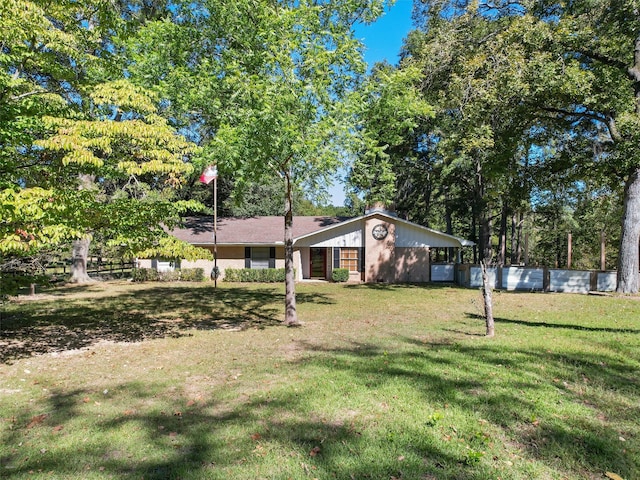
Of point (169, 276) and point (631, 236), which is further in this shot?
point (169, 276)

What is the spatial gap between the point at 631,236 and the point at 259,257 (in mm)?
19775

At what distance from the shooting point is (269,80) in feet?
31.1

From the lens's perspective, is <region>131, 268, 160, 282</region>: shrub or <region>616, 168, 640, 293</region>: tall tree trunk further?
<region>131, 268, 160, 282</region>: shrub

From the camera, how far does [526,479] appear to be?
11.1ft

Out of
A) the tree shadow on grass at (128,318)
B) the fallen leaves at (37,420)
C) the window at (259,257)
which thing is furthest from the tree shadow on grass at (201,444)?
the window at (259,257)

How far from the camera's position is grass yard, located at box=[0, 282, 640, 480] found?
369cm

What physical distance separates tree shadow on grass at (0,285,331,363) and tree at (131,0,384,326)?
117 inches

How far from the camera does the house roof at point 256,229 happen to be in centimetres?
2492

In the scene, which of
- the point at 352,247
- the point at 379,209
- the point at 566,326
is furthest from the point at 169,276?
the point at 566,326

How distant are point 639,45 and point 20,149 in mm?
21830

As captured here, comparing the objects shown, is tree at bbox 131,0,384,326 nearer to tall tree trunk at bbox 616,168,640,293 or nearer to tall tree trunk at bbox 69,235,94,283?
tall tree trunk at bbox 616,168,640,293

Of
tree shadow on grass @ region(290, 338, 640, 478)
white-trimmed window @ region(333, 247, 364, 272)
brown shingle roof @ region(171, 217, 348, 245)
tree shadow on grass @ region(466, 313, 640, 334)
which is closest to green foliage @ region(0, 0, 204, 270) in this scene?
tree shadow on grass @ region(290, 338, 640, 478)

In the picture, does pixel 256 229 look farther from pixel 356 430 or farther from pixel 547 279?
pixel 356 430

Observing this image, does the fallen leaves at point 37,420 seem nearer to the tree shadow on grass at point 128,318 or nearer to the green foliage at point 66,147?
the green foliage at point 66,147
